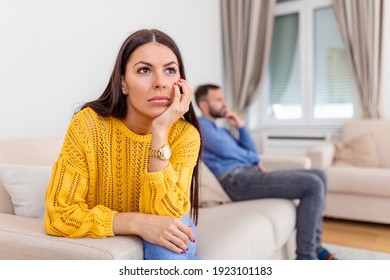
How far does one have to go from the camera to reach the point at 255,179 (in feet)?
5.75

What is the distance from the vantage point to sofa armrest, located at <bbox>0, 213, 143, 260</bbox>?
774 millimetres

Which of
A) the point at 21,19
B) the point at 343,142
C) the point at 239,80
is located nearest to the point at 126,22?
the point at 21,19

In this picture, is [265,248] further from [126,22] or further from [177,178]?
[126,22]

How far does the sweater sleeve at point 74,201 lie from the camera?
82 centimetres

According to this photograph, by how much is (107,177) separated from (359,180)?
195cm

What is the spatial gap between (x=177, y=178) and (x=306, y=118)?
9.12 feet

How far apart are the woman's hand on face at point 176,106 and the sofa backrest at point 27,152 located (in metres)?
0.61

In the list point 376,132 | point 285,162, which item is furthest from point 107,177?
point 376,132

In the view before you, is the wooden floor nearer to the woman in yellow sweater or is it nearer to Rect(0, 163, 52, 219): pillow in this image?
the woman in yellow sweater

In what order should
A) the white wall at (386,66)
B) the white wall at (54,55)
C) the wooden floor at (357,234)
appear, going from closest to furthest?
the white wall at (54,55)
the wooden floor at (357,234)
the white wall at (386,66)

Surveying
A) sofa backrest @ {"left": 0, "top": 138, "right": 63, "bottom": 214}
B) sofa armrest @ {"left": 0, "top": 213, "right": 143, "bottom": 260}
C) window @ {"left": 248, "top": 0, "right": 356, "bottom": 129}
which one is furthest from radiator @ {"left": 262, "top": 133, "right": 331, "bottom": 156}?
sofa armrest @ {"left": 0, "top": 213, "right": 143, "bottom": 260}

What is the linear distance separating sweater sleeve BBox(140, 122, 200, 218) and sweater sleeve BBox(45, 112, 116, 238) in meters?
0.10

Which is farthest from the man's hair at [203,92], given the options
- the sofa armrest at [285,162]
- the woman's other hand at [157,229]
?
the woman's other hand at [157,229]

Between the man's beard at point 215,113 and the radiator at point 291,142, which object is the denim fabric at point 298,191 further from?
the radiator at point 291,142
